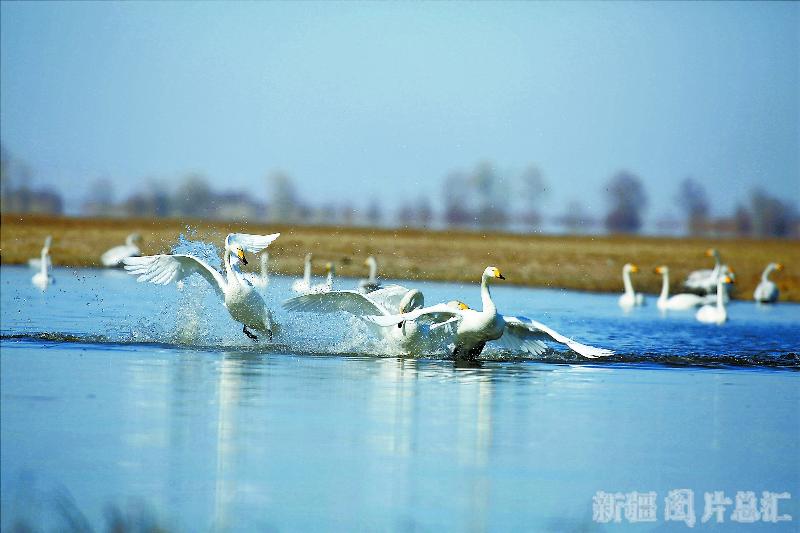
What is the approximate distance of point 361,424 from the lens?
1202 cm

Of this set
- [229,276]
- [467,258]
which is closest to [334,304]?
[229,276]

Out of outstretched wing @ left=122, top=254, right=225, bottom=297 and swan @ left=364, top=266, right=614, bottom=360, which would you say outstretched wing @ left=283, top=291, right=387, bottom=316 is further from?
outstretched wing @ left=122, top=254, right=225, bottom=297

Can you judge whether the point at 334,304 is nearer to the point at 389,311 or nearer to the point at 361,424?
the point at 389,311

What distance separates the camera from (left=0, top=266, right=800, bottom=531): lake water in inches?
360

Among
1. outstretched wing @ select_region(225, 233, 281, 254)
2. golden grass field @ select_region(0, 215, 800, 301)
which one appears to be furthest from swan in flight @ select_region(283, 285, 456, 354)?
golden grass field @ select_region(0, 215, 800, 301)

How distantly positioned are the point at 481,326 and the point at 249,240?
150 inches

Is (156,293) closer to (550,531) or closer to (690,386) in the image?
(690,386)

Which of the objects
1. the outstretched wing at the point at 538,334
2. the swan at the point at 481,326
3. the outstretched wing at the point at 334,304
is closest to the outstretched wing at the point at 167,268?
the outstretched wing at the point at 334,304

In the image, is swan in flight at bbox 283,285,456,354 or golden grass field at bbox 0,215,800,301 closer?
swan in flight at bbox 283,285,456,354

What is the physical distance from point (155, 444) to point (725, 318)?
59.3ft

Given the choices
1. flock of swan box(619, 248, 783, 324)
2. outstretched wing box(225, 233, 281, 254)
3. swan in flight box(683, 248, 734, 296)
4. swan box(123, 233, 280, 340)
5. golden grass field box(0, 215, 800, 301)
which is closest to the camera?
swan box(123, 233, 280, 340)

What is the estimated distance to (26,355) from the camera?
15609 millimetres

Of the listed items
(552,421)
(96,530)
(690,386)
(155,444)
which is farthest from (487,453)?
(690,386)

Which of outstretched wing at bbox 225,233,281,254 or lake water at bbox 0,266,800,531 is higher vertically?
outstretched wing at bbox 225,233,281,254
